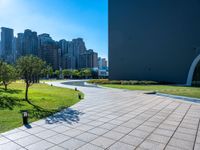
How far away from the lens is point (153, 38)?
30.2 meters

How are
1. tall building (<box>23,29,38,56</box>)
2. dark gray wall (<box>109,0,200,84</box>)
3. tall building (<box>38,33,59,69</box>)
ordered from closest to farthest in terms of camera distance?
dark gray wall (<box>109,0,200,84</box>) < tall building (<box>23,29,38,56</box>) < tall building (<box>38,33,59,69</box>)

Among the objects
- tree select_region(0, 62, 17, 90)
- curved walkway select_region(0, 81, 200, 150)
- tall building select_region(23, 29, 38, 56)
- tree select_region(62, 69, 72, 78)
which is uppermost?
tall building select_region(23, 29, 38, 56)

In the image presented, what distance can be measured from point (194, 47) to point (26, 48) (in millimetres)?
61043

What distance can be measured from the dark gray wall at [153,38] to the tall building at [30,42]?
44.0m

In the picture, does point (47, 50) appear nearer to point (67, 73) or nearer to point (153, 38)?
point (67, 73)

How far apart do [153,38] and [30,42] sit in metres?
54.5

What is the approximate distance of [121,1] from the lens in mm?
34094

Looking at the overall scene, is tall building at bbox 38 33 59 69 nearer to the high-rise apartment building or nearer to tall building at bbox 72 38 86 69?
the high-rise apartment building

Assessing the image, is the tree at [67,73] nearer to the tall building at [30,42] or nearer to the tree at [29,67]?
the tall building at [30,42]

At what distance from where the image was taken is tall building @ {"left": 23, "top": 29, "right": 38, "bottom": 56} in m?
65.6

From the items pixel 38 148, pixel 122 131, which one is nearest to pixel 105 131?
pixel 122 131

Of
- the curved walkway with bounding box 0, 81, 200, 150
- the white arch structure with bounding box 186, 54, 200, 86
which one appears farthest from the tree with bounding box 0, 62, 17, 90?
the white arch structure with bounding box 186, 54, 200, 86

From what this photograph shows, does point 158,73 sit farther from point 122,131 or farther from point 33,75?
point 122,131

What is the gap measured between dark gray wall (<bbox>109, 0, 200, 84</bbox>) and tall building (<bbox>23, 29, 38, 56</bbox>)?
144ft
